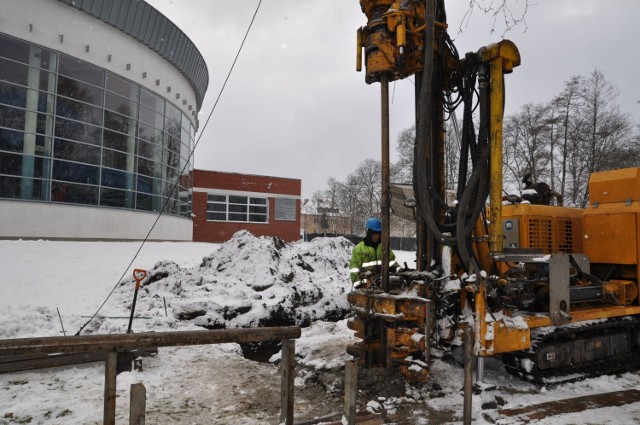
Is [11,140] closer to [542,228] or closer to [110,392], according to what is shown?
[110,392]

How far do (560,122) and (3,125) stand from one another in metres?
29.1

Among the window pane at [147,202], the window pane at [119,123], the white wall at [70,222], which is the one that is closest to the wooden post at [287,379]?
the white wall at [70,222]

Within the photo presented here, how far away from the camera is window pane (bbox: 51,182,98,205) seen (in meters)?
16.0

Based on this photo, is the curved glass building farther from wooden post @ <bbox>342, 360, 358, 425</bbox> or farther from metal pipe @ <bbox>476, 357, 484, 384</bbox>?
wooden post @ <bbox>342, 360, 358, 425</bbox>

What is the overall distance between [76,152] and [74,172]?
2.57 feet

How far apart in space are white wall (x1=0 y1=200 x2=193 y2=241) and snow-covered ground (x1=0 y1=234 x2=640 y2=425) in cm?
130

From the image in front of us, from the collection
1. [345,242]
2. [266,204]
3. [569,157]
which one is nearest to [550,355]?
[345,242]

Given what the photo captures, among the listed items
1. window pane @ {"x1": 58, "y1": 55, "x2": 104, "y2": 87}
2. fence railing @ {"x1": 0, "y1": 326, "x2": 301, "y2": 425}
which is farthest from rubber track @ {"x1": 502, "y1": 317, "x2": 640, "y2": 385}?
window pane @ {"x1": 58, "y1": 55, "x2": 104, "y2": 87}

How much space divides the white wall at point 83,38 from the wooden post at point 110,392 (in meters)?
16.2

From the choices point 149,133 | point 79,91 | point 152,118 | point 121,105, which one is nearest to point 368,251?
point 79,91

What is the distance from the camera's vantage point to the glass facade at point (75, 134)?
49.2ft

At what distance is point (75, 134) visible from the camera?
16797mm

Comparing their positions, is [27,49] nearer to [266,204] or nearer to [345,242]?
[345,242]

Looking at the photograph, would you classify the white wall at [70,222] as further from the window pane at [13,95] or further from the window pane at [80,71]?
the window pane at [80,71]
